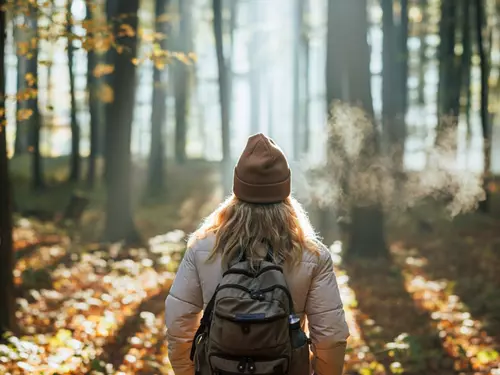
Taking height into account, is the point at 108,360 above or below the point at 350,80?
below

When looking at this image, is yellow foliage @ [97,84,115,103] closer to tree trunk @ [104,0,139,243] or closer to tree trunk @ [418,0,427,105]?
tree trunk @ [104,0,139,243]

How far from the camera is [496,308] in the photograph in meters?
9.82

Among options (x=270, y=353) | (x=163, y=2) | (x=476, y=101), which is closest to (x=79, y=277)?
(x=270, y=353)

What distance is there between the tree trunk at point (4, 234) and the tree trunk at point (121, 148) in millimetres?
7664

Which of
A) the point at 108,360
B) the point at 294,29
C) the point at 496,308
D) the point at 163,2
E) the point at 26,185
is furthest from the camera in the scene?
the point at 294,29

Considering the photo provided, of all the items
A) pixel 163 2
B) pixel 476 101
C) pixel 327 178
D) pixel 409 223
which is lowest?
pixel 409 223

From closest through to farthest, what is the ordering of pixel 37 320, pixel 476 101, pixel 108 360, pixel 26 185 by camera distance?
1. pixel 108 360
2. pixel 37 320
3. pixel 26 185
4. pixel 476 101

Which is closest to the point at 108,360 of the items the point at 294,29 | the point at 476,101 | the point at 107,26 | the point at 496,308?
the point at 107,26

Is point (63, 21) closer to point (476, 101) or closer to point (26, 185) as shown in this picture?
point (26, 185)

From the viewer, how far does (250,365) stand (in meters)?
2.94

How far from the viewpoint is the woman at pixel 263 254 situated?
329 cm

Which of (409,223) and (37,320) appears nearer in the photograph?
(37,320)

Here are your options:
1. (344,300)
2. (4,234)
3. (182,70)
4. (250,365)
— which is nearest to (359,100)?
(344,300)

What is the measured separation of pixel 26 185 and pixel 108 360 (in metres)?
18.7
